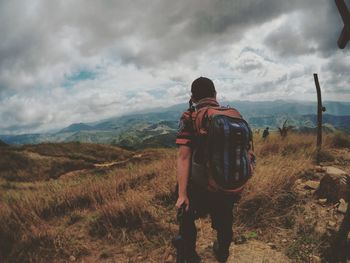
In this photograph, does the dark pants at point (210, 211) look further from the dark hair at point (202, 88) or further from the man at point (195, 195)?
the dark hair at point (202, 88)

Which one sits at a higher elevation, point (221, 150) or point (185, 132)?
point (185, 132)

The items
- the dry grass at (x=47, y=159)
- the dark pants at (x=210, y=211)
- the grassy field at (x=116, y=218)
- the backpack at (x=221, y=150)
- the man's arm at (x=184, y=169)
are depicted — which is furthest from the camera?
the dry grass at (x=47, y=159)

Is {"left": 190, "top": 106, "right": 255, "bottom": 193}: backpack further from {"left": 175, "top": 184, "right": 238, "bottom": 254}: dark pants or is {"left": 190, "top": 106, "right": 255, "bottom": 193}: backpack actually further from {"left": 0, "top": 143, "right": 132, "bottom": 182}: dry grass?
{"left": 0, "top": 143, "right": 132, "bottom": 182}: dry grass

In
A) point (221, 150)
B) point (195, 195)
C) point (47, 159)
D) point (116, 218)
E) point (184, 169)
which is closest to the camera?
point (221, 150)

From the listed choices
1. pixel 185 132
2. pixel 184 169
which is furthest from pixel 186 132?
pixel 184 169

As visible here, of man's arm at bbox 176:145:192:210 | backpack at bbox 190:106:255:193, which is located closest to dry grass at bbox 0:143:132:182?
man's arm at bbox 176:145:192:210

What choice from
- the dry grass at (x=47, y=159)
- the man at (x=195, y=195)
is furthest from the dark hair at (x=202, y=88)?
the dry grass at (x=47, y=159)

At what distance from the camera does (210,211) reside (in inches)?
122

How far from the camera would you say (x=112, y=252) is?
4555 mm

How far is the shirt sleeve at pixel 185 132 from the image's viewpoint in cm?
279

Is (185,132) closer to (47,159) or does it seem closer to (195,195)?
(195,195)

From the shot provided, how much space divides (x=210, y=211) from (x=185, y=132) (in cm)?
93

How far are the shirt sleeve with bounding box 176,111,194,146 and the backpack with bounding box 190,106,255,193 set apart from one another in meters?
0.04

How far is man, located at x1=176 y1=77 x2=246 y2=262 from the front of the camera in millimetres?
2795
